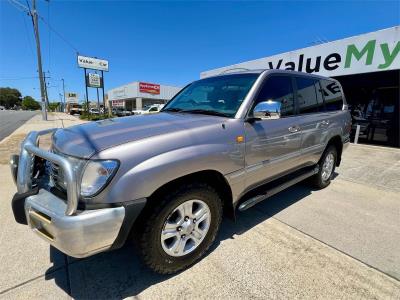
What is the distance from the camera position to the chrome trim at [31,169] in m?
1.68

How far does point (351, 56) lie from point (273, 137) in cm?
836

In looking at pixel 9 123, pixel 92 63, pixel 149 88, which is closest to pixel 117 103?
pixel 149 88

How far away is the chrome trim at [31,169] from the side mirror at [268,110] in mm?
1787

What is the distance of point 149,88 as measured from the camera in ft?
166

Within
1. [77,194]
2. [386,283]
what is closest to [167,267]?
[77,194]

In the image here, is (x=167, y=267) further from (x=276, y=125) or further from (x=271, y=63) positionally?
(x=271, y=63)

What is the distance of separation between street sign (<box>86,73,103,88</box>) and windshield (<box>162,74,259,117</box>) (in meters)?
31.6

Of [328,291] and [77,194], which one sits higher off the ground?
[77,194]

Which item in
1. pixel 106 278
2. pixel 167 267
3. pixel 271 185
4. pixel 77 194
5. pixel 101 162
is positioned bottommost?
pixel 106 278

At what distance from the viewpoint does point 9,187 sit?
14.6 feet

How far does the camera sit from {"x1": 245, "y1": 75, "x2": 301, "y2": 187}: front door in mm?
2666

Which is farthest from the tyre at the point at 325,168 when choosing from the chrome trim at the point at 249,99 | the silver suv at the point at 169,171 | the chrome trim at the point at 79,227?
the chrome trim at the point at 79,227

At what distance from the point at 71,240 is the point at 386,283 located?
8.67 feet

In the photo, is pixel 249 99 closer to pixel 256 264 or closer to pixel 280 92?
pixel 280 92
